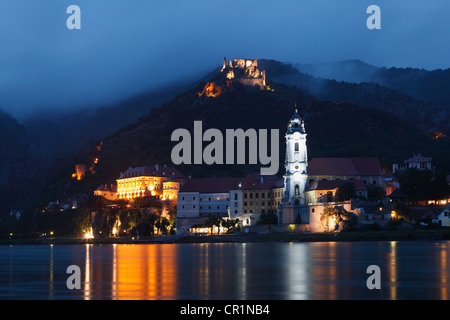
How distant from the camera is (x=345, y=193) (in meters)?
101

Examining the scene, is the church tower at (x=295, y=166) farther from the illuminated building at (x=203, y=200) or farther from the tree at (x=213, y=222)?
the illuminated building at (x=203, y=200)

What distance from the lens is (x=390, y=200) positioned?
102 meters

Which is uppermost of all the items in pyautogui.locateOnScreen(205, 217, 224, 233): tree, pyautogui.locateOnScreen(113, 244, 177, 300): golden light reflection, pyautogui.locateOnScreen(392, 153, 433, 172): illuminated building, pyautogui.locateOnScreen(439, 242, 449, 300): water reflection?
pyautogui.locateOnScreen(392, 153, 433, 172): illuminated building

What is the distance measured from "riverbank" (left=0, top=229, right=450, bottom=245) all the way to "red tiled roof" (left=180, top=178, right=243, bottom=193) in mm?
12189

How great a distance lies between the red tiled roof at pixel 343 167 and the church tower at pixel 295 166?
3841 millimetres

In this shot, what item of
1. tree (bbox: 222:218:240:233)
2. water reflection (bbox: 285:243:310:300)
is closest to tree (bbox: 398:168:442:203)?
tree (bbox: 222:218:240:233)

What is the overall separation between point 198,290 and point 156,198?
102 meters

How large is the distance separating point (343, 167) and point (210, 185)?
24218 mm

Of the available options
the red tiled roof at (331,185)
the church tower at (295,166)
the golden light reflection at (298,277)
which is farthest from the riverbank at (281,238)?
the golden light reflection at (298,277)

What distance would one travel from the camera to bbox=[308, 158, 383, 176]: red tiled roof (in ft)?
387

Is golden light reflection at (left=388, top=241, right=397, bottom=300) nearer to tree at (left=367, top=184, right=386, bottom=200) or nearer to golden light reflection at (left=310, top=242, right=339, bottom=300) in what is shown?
golden light reflection at (left=310, top=242, right=339, bottom=300)

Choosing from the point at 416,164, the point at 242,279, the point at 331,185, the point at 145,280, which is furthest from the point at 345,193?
the point at 145,280

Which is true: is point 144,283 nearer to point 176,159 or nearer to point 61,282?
point 61,282

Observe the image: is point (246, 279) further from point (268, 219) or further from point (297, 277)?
point (268, 219)
